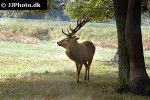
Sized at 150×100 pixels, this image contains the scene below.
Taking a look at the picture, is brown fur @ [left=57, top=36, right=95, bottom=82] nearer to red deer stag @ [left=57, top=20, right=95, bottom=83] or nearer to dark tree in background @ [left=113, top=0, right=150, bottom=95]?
red deer stag @ [left=57, top=20, right=95, bottom=83]

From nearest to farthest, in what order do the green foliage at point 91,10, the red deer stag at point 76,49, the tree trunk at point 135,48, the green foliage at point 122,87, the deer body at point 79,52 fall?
the tree trunk at point 135,48
the green foliage at point 122,87
the red deer stag at point 76,49
the deer body at point 79,52
the green foliage at point 91,10

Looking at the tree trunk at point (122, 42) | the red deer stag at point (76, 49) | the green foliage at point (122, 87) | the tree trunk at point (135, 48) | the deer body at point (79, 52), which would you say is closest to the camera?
the tree trunk at point (135, 48)

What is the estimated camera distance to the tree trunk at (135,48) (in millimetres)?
14508

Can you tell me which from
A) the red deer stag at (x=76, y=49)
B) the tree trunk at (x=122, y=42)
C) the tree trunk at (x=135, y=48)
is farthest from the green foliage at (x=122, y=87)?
the red deer stag at (x=76, y=49)

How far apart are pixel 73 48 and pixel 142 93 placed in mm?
5362

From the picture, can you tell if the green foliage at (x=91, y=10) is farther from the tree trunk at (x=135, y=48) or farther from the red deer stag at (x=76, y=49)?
the tree trunk at (x=135, y=48)

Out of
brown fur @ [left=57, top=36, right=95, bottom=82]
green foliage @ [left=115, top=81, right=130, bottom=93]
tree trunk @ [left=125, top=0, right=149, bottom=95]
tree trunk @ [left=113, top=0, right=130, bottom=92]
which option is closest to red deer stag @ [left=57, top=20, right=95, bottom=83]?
brown fur @ [left=57, top=36, right=95, bottom=82]

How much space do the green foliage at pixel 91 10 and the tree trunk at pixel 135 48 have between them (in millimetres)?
12949

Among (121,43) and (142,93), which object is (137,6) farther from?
(142,93)

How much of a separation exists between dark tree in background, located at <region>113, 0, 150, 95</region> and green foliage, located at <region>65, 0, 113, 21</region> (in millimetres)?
12032

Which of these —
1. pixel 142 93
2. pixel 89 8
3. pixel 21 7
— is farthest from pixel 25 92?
pixel 89 8

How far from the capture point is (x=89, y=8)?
91.8ft

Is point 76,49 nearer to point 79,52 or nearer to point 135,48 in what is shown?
point 79,52

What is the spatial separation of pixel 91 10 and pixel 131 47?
44.3ft
